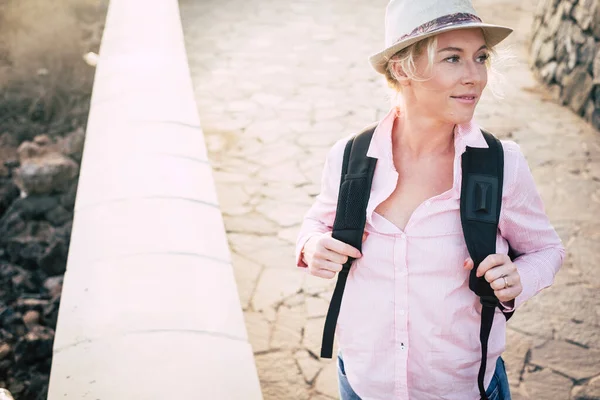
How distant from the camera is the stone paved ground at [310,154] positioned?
3283 mm

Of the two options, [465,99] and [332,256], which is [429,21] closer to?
[465,99]

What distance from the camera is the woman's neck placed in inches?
68.6

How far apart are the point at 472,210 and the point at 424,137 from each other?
32 cm

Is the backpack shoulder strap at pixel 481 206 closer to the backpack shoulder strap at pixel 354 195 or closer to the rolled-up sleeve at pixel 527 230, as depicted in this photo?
the rolled-up sleeve at pixel 527 230

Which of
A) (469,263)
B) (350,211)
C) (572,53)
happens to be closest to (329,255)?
(350,211)

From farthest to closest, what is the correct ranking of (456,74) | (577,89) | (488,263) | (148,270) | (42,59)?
(577,89), (42,59), (148,270), (456,74), (488,263)

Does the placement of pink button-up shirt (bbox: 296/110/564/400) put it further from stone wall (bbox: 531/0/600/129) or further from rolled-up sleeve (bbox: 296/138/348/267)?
stone wall (bbox: 531/0/600/129)

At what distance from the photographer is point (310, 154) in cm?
539

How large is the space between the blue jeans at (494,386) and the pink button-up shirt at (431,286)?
4 centimetres

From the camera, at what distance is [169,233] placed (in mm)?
2592

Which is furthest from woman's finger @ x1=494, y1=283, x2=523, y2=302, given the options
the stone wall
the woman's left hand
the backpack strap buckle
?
the stone wall

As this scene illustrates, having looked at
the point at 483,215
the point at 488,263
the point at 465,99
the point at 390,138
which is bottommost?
the point at 488,263

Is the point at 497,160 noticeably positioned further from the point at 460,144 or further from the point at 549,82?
the point at 549,82

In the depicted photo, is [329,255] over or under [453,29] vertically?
under
